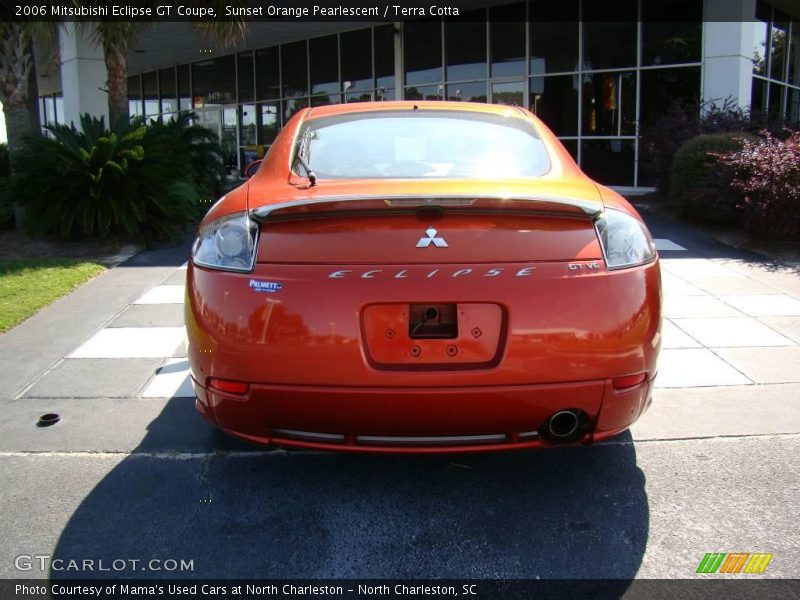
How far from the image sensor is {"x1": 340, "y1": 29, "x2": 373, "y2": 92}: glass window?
20469mm

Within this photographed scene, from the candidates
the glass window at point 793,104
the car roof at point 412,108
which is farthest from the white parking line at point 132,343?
the glass window at point 793,104

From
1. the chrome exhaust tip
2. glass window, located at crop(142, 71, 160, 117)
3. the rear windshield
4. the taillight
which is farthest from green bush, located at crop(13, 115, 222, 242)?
glass window, located at crop(142, 71, 160, 117)

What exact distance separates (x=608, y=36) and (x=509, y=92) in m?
2.73

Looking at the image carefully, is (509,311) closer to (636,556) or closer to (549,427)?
(549,427)

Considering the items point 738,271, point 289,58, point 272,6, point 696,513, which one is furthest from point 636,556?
point 289,58

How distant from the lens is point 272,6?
53.8 ft

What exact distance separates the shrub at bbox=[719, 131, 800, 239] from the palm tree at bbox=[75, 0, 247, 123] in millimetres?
7763

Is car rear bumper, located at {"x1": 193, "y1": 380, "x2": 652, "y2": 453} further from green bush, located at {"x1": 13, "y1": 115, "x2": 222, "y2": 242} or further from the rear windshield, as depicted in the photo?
green bush, located at {"x1": 13, "y1": 115, "x2": 222, "y2": 242}

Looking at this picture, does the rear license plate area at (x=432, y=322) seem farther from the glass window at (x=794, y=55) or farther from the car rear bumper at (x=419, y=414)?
the glass window at (x=794, y=55)

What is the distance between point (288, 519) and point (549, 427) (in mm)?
1135

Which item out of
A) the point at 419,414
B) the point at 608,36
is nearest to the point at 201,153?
the point at 608,36

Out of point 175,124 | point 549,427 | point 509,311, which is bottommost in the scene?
point 549,427

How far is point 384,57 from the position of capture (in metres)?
20.1

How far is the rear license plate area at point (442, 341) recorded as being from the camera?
8.56ft
